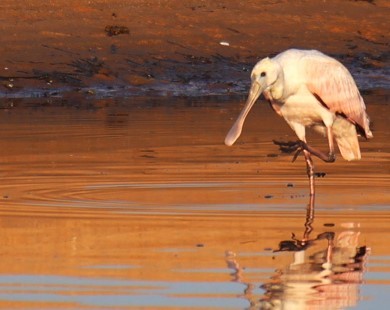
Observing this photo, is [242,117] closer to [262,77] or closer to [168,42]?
[262,77]

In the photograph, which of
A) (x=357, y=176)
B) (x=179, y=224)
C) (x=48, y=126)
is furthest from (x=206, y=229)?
(x=48, y=126)

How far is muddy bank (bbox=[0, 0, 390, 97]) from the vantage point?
23234mm

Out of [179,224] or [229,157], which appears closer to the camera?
[179,224]

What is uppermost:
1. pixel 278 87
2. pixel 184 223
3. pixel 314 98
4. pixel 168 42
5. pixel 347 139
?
pixel 278 87

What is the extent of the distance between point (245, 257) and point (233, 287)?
3.19 feet

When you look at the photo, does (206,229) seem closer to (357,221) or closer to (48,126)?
(357,221)

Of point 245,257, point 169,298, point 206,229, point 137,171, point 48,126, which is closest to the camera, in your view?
point 169,298

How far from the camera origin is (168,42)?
25.7 m

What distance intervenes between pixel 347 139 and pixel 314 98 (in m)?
0.86

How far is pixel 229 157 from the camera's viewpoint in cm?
1391

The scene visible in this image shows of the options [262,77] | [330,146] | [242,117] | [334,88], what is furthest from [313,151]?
[242,117]

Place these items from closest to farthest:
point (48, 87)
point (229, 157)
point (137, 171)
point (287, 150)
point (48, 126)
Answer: point (287, 150), point (137, 171), point (229, 157), point (48, 126), point (48, 87)

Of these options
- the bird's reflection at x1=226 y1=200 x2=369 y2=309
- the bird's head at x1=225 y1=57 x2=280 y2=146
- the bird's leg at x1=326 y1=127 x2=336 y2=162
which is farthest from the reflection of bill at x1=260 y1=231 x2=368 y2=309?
the bird's leg at x1=326 y1=127 x2=336 y2=162

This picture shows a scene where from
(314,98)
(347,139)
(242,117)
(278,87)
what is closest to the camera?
(242,117)
